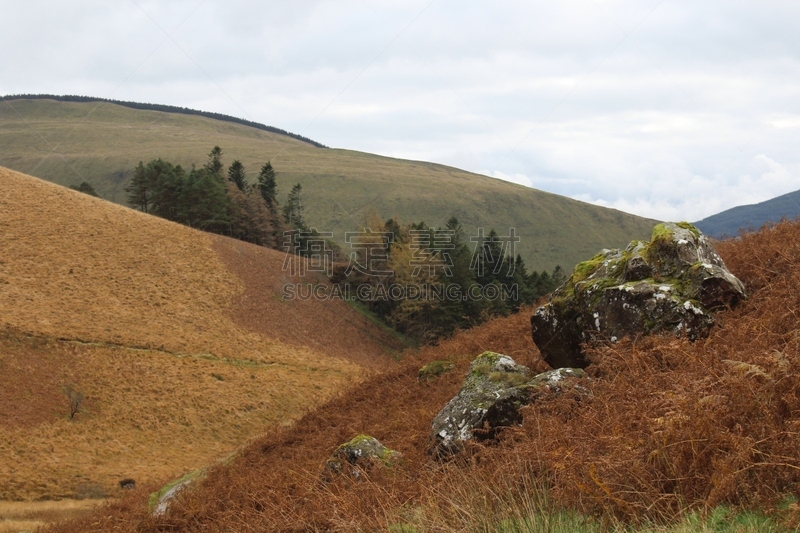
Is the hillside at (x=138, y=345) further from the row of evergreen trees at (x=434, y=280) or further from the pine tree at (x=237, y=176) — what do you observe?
the pine tree at (x=237, y=176)

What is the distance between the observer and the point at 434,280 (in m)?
61.9

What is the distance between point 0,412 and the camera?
101 feet

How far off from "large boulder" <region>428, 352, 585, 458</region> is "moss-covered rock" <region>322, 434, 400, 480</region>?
0.77m

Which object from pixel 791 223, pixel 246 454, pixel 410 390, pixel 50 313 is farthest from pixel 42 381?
pixel 791 223

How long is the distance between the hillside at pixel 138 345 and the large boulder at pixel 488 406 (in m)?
9.31

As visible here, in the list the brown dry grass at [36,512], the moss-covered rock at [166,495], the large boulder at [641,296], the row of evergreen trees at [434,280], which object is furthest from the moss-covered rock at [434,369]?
the row of evergreen trees at [434,280]

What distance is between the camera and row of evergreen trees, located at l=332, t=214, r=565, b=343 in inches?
2386

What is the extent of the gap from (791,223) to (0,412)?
34937 millimetres

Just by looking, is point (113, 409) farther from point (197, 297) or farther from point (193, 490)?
point (193, 490)

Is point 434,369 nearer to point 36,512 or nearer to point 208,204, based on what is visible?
point 36,512

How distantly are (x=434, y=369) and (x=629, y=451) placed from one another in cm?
1094

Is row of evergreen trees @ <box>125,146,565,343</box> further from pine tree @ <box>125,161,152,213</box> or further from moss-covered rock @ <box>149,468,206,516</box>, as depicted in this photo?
moss-covered rock @ <box>149,468,206,516</box>

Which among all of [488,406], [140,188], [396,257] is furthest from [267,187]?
[488,406]

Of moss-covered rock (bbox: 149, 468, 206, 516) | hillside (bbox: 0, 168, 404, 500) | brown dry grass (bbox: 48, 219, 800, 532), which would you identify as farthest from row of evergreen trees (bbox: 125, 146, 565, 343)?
brown dry grass (bbox: 48, 219, 800, 532)
